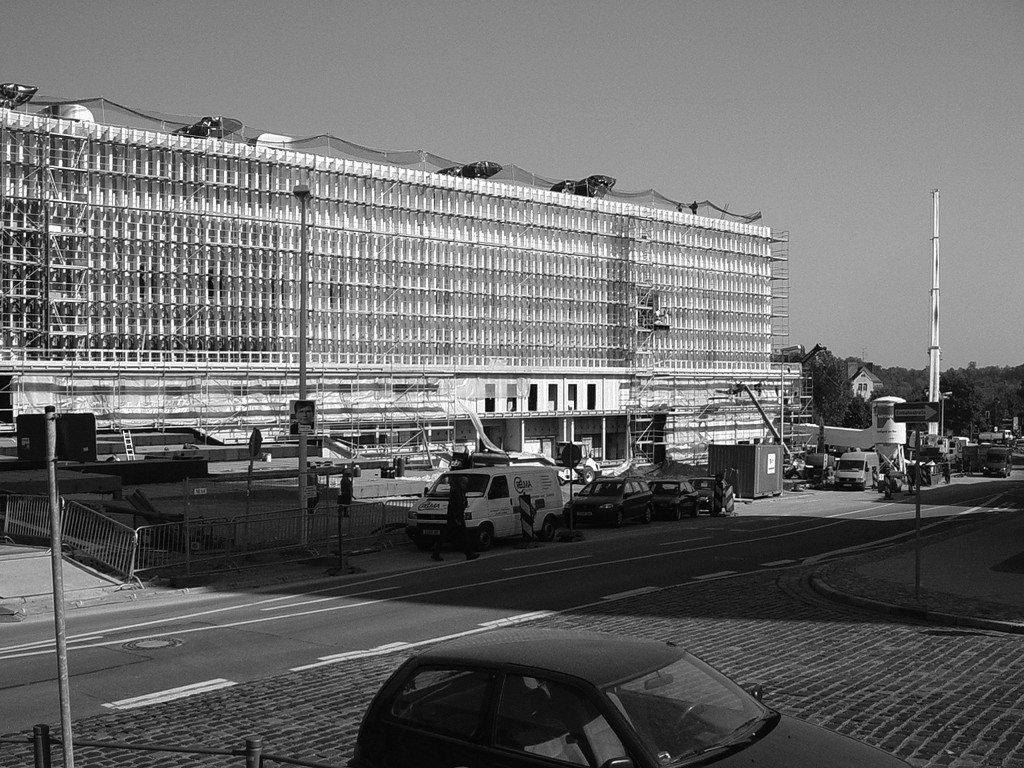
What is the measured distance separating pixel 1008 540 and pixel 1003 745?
650 inches

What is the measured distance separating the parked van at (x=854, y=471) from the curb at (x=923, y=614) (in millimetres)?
37215

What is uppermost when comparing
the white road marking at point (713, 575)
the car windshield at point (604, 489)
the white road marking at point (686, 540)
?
the car windshield at point (604, 489)

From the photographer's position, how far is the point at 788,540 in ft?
88.0

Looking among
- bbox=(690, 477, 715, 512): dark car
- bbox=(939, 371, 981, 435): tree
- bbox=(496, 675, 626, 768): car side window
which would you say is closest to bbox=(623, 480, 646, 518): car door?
bbox=(690, 477, 715, 512): dark car

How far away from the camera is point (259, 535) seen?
22172mm

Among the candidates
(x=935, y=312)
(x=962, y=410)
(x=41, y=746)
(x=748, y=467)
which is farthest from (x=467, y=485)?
(x=962, y=410)

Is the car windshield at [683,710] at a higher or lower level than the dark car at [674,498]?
higher

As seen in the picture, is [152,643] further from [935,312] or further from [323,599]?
[935,312]

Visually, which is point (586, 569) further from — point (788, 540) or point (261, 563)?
point (788, 540)

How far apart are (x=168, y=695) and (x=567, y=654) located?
6.28m

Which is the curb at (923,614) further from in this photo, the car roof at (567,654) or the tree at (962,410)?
the tree at (962,410)

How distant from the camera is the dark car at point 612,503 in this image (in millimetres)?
30172

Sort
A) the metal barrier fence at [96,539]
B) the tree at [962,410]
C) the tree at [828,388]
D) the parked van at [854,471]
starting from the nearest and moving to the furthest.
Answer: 1. the metal barrier fence at [96,539]
2. the parked van at [854,471]
3. the tree at [962,410]
4. the tree at [828,388]

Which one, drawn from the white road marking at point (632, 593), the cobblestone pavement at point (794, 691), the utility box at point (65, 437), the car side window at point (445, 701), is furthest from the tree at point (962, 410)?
the utility box at point (65, 437)
